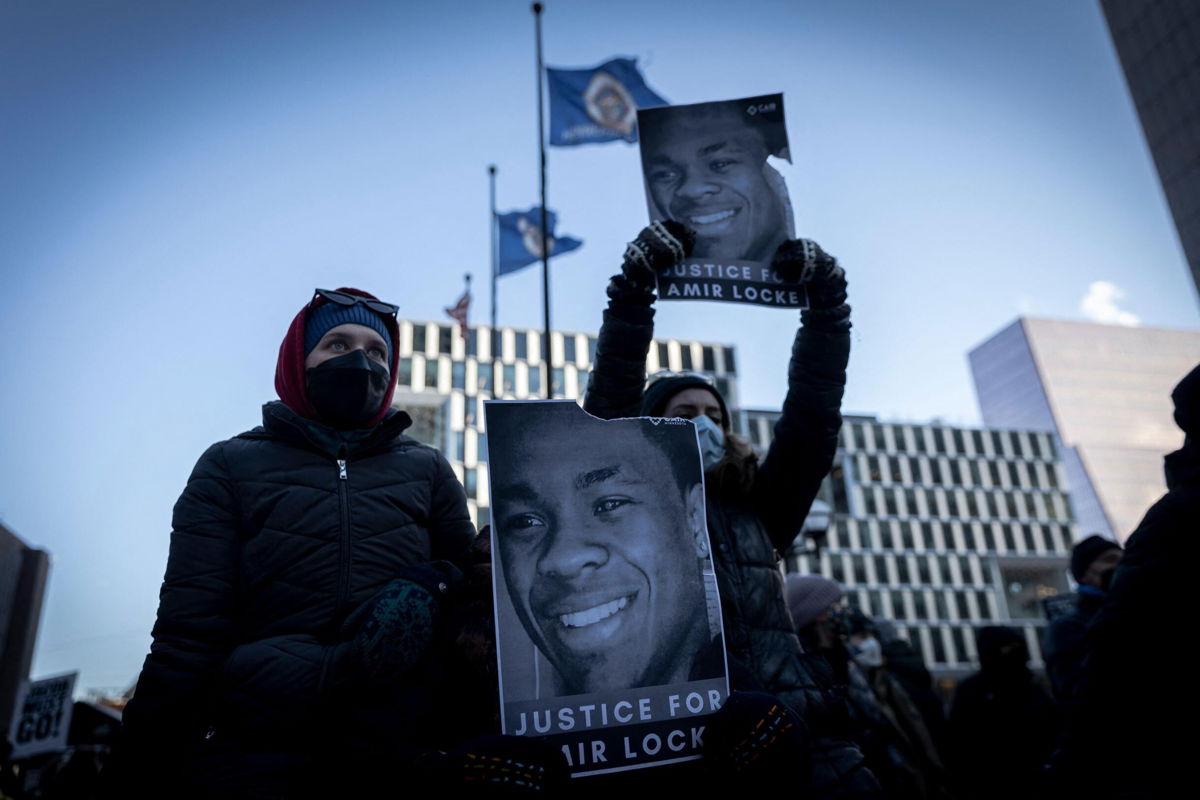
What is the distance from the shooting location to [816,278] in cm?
286

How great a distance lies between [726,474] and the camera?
263cm

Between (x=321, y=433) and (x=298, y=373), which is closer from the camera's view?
(x=321, y=433)

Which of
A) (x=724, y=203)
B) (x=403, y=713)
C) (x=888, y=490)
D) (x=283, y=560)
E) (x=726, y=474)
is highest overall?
(x=888, y=490)

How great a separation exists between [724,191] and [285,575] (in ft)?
6.41

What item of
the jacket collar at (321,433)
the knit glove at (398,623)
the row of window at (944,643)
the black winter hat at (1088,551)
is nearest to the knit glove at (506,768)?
the knit glove at (398,623)

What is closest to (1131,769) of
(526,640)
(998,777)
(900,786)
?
(526,640)

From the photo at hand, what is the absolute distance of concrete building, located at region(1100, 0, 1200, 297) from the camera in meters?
29.2

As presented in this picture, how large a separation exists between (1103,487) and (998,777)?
394 ft

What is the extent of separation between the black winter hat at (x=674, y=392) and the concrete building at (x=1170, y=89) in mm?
31019

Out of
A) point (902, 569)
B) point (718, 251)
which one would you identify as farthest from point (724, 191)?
point (902, 569)

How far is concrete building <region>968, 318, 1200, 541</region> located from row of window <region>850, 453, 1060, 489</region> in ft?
118

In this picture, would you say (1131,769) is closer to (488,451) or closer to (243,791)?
(488,451)

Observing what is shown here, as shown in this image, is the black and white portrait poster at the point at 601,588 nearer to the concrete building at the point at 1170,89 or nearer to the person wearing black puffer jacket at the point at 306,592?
the person wearing black puffer jacket at the point at 306,592

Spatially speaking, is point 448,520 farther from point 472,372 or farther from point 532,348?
point 532,348
